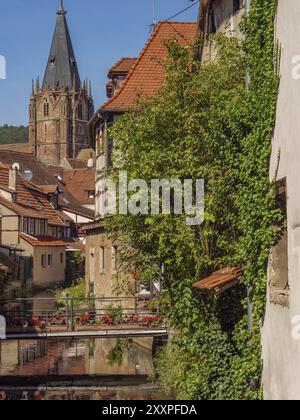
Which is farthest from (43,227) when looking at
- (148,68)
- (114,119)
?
(148,68)

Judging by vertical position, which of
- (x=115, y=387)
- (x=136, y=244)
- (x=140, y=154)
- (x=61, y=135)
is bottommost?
(x=115, y=387)

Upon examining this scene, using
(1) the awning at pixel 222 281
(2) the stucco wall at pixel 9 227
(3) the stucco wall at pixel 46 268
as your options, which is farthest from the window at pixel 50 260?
(1) the awning at pixel 222 281

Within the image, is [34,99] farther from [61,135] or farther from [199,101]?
[199,101]

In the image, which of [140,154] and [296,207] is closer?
[296,207]

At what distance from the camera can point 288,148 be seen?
909 centimetres

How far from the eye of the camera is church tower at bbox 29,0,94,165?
133 m

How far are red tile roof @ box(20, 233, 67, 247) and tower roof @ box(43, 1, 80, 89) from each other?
223ft

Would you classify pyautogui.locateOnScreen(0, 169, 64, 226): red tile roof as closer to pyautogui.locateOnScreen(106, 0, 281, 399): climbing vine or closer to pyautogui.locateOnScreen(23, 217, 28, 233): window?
pyautogui.locateOnScreen(23, 217, 28, 233): window

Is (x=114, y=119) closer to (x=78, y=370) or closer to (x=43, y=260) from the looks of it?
(x=78, y=370)

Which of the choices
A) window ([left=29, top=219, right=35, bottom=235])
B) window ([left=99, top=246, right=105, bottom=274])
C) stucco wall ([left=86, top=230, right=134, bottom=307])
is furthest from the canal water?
window ([left=29, top=219, right=35, bottom=235])

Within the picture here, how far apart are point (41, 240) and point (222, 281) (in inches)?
1474

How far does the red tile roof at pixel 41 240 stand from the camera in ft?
149

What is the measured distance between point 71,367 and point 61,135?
117 meters

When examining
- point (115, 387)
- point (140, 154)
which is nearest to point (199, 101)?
point (140, 154)
